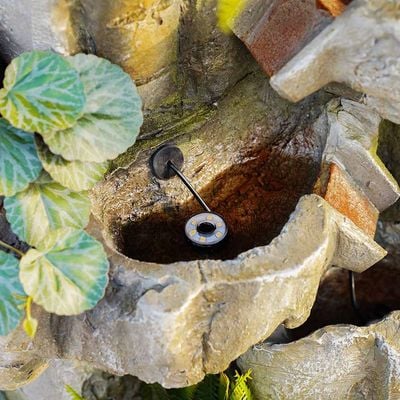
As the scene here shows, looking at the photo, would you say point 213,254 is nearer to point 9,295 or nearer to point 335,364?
point 335,364

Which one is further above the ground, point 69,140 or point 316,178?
point 69,140

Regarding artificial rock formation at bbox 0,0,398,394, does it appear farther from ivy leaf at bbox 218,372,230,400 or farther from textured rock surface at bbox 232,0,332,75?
ivy leaf at bbox 218,372,230,400

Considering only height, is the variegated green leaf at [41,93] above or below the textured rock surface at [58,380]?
above

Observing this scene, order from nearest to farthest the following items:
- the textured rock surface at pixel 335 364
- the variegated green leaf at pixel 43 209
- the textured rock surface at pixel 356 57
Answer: the textured rock surface at pixel 356 57 < the variegated green leaf at pixel 43 209 < the textured rock surface at pixel 335 364

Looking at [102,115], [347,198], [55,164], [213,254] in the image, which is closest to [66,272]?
[55,164]

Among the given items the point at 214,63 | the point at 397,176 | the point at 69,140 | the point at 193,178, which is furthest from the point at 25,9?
the point at 397,176

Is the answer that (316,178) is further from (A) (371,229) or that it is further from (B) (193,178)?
(B) (193,178)

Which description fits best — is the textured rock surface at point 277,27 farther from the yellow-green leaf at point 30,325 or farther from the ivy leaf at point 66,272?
the yellow-green leaf at point 30,325

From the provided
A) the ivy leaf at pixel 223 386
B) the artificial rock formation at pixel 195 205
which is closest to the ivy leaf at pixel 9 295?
the artificial rock formation at pixel 195 205

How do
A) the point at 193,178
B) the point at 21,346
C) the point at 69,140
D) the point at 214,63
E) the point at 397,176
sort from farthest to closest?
the point at 397,176 < the point at 193,178 < the point at 214,63 < the point at 21,346 < the point at 69,140
